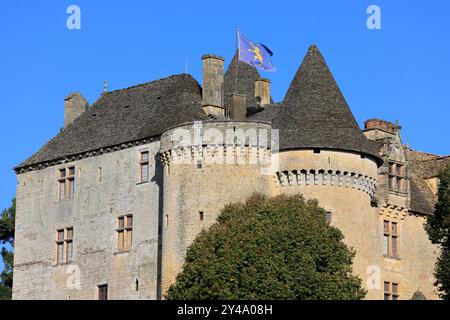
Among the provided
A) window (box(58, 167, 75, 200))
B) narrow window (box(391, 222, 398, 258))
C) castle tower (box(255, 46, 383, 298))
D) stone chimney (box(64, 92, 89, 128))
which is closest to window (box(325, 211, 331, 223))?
castle tower (box(255, 46, 383, 298))

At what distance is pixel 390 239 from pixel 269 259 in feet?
38.5

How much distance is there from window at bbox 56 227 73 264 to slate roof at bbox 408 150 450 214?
53.1ft

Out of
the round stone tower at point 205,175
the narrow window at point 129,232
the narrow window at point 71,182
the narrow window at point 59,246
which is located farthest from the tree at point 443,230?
the narrow window at point 59,246

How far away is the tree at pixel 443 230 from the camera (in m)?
59.3

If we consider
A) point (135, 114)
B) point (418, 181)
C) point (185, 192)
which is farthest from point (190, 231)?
point (418, 181)

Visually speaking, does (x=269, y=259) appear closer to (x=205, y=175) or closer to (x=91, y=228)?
(x=205, y=175)

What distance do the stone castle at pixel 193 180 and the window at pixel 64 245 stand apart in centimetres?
7

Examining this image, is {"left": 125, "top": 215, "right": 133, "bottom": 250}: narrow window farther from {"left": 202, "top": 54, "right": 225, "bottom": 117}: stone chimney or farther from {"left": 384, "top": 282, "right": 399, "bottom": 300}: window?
{"left": 384, "top": 282, "right": 399, "bottom": 300}: window

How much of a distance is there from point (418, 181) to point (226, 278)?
62.1ft

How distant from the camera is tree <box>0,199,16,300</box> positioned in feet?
283

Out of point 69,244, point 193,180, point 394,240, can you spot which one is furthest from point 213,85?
point 394,240

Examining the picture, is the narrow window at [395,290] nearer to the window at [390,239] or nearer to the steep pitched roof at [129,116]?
the window at [390,239]

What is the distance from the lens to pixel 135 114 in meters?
65.2
